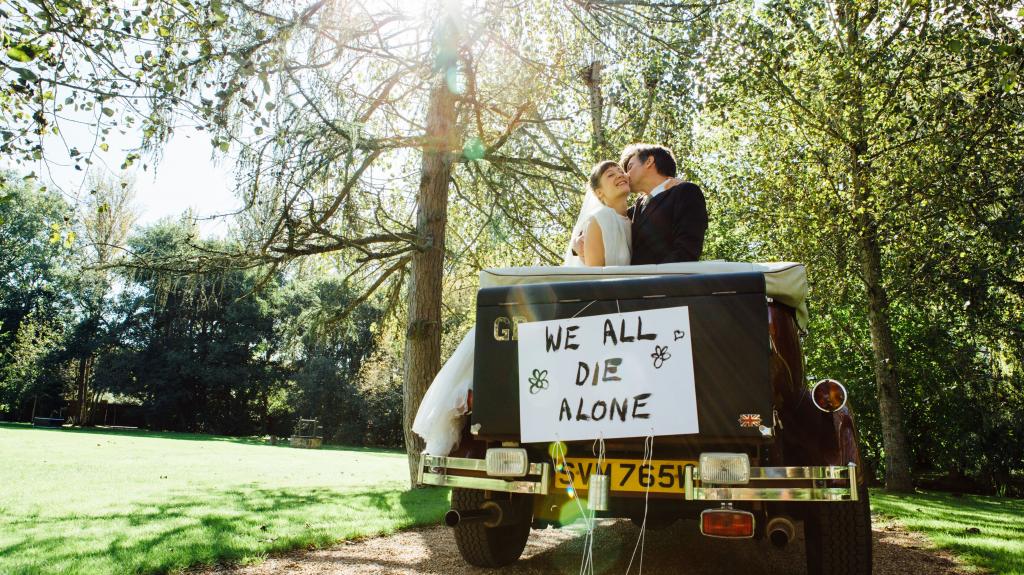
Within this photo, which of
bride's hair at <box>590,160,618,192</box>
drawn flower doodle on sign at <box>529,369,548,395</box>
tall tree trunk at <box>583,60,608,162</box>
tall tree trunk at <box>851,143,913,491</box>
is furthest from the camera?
tall tree trunk at <box>851,143,913,491</box>

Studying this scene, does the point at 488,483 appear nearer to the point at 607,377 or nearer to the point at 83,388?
the point at 607,377

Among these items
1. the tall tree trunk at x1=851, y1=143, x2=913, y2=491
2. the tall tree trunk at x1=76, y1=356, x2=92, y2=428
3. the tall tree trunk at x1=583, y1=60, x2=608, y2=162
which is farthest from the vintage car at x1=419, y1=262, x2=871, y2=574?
the tall tree trunk at x1=76, y1=356, x2=92, y2=428

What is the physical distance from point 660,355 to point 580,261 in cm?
159

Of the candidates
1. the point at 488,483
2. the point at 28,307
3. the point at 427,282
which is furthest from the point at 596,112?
the point at 28,307

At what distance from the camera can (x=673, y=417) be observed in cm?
288

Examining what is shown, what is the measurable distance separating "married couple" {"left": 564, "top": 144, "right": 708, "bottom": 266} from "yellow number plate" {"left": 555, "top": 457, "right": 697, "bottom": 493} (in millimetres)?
1407

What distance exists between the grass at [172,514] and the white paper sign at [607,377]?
2720 millimetres

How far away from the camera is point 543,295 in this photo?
3230 mm

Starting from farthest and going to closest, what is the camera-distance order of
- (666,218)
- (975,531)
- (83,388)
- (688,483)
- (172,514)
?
(83,388) → (975,531) → (172,514) → (666,218) → (688,483)

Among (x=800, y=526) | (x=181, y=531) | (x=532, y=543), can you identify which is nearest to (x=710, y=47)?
(x=800, y=526)

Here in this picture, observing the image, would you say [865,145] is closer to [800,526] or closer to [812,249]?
[812,249]

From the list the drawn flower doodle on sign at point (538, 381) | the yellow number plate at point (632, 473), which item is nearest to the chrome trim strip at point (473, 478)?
the yellow number plate at point (632, 473)

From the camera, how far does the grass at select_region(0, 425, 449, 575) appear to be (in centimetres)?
441

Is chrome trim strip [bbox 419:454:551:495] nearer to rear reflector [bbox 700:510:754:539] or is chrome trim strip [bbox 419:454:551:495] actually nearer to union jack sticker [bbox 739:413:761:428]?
rear reflector [bbox 700:510:754:539]
